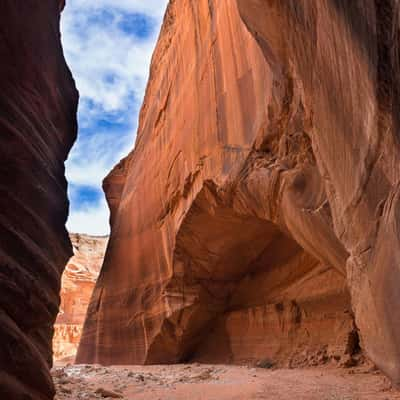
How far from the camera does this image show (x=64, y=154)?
4.55 m

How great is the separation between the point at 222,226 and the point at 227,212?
0.74 meters

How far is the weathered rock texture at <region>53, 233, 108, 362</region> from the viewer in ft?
93.8

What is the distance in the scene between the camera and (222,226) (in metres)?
10.6

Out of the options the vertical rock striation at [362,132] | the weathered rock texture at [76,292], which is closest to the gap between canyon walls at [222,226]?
the vertical rock striation at [362,132]

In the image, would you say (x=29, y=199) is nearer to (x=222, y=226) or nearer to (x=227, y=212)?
(x=227, y=212)

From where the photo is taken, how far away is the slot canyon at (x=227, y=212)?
329 cm

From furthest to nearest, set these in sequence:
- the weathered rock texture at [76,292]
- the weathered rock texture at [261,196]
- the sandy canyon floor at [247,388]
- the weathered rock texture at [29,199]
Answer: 1. the weathered rock texture at [76,292]
2. the sandy canyon floor at [247,388]
3. the weathered rock texture at [261,196]
4. the weathered rock texture at [29,199]

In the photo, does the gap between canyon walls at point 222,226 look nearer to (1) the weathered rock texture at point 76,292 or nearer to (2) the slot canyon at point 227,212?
(2) the slot canyon at point 227,212

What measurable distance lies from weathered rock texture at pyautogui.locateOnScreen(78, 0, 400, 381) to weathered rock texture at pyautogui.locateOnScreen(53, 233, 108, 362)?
14.8 meters

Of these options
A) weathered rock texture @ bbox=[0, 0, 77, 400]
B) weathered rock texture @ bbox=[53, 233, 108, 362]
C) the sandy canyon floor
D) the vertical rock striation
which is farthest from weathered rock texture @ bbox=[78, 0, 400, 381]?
weathered rock texture @ bbox=[53, 233, 108, 362]

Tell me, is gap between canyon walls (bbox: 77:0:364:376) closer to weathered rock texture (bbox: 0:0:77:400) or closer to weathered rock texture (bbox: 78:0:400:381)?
weathered rock texture (bbox: 78:0:400:381)

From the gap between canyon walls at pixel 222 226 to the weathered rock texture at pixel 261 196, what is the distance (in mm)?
39

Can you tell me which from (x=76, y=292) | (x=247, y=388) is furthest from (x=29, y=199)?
(x=76, y=292)

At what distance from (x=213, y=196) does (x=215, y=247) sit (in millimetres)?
1836
